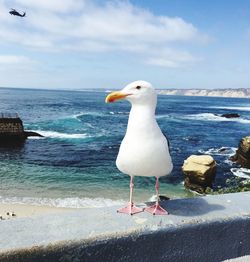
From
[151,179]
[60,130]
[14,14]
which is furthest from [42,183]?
[60,130]

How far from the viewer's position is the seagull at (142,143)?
3271mm

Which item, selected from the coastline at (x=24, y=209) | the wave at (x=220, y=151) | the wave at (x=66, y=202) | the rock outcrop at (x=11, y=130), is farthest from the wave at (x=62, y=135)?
the coastline at (x=24, y=209)

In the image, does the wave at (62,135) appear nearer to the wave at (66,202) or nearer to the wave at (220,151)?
the wave at (220,151)

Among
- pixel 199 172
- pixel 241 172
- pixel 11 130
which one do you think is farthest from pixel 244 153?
pixel 11 130

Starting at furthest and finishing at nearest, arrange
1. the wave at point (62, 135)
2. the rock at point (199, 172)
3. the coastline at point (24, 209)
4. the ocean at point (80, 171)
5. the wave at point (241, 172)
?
the wave at point (62, 135) < the wave at point (241, 172) < the rock at point (199, 172) < the ocean at point (80, 171) < the coastline at point (24, 209)

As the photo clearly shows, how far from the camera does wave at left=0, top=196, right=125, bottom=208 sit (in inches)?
626

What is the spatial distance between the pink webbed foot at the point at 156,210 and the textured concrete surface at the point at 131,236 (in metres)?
0.06

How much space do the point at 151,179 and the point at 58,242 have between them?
18.2 m

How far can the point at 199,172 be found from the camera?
18922 mm

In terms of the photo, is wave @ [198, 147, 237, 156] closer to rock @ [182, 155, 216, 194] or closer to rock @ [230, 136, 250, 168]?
rock @ [230, 136, 250, 168]

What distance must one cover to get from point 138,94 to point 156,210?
3.42 feet

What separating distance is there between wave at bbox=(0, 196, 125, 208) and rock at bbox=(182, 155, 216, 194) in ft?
14.5

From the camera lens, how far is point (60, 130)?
44.1m

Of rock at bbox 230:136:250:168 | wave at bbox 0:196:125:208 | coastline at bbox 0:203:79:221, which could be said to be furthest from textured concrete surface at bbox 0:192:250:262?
rock at bbox 230:136:250:168
